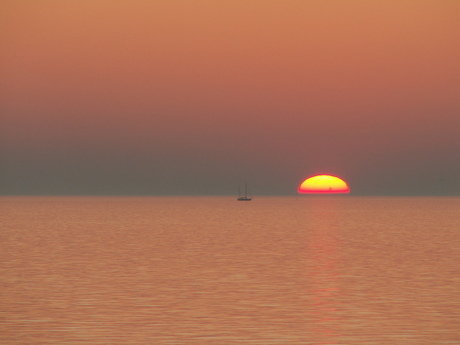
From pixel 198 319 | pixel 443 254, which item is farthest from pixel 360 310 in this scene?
pixel 443 254

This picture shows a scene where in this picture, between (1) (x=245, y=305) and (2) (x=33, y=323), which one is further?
(1) (x=245, y=305)

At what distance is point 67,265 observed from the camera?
3409 centimetres

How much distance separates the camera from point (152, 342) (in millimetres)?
15703

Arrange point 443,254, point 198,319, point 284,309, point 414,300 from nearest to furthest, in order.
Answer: point 198,319, point 284,309, point 414,300, point 443,254

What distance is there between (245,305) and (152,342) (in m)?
5.81

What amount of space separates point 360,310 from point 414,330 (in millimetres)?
3164

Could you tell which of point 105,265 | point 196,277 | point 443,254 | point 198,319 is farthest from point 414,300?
point 443,254

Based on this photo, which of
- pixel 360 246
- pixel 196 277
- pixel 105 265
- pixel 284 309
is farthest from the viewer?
pixel 360 246

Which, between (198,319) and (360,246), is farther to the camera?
(360,246)

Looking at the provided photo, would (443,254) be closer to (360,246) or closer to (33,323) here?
(360,246)

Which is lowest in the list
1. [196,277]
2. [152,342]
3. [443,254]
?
[152,342]

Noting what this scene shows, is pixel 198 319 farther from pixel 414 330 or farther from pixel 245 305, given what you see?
pixel 414 330

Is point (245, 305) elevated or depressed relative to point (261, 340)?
elevated

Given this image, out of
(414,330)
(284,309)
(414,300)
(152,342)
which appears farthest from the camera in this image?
(414,300)
